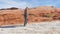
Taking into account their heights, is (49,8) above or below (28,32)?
above

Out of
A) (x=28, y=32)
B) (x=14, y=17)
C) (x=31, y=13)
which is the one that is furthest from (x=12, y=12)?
(x=28, y=32)

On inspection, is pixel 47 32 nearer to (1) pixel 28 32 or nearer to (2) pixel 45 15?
(1) pixel 28 32

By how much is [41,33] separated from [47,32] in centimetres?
44

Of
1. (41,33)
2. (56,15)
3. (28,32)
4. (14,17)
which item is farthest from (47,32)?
(14,17)

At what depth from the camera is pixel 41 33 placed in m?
14.1

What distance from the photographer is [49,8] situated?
24.0 meters

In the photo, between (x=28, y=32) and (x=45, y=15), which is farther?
(x=45, y=15)

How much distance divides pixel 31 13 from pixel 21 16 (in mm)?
1321

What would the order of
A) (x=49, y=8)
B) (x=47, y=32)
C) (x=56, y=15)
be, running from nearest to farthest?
(x=47, y=32), (x=56, y=15), (x=49, y=8)

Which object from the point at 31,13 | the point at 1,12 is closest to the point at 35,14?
the point at 31,13

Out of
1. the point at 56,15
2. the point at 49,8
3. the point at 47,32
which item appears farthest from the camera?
the point at 49,8

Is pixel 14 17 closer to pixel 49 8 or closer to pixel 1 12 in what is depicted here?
pixel 1 12

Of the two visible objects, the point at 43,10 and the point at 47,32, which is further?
the point at 43,10

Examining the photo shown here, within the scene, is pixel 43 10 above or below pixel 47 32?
above
